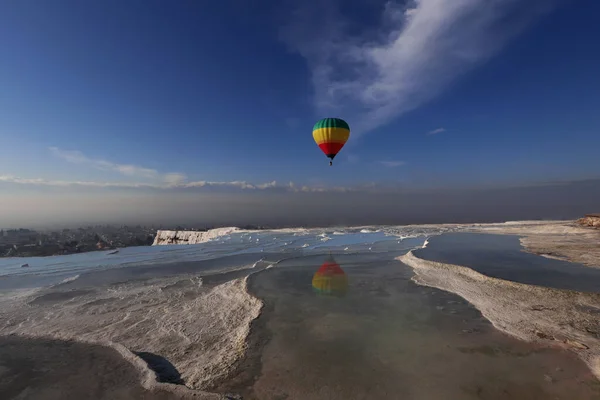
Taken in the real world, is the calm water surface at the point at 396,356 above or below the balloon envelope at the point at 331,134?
below

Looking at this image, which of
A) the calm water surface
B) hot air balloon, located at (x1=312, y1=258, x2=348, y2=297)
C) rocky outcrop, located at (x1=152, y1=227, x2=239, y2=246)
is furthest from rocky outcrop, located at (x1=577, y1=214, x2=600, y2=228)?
rocky outcrop, located at (x1=152, y1=227, x2=239, y2=246)

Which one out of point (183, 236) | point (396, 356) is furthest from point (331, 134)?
point (183, 236)

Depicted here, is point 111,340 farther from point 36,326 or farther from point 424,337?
point 424,337

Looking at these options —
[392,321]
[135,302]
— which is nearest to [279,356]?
[392,321]

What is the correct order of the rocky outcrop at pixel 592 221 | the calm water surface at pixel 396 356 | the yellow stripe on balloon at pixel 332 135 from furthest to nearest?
the rocky outcrop at pixel 592 221 → the yellow stripe on balloon at pixel 332 135 → the calm water surface at pixel 396 356

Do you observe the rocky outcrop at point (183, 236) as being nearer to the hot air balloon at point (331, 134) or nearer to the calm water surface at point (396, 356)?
the hot air balloon at point (331, 134)

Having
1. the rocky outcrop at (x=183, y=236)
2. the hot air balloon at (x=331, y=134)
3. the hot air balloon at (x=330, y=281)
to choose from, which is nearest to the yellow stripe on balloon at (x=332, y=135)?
the hot air balloon at (x=331, y=134)

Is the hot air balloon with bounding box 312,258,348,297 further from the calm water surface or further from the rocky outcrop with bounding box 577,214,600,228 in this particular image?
the rocky outcrop with bounding box 577,214,600,228

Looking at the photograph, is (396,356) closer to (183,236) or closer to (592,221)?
(592,221)
